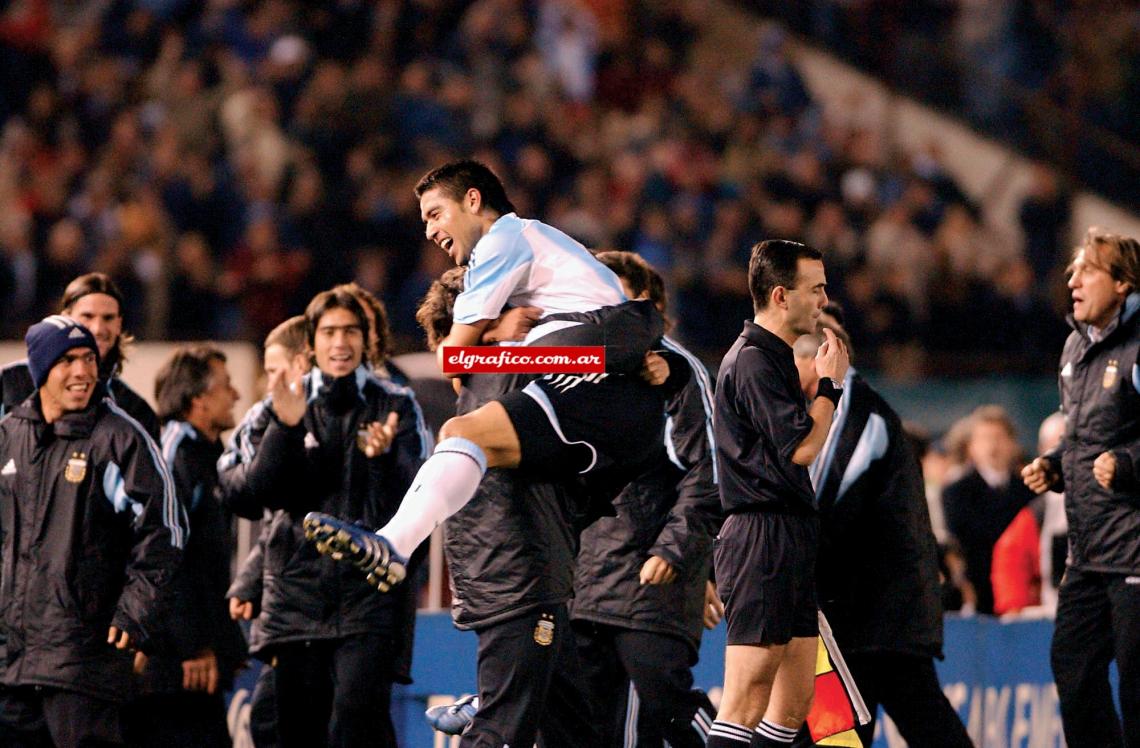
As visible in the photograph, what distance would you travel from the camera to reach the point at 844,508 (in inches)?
289

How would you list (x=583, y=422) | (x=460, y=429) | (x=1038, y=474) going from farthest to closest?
(x=1038, y=474) < (x=583, y=422) < (x=460, y=429)

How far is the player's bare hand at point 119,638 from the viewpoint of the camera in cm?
683

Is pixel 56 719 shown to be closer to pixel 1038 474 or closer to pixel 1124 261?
pixel 1038 474

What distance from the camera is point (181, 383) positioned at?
8.21m

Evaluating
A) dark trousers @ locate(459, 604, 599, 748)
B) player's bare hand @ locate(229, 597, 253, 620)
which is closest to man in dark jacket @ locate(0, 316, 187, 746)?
player's bare hand @ locate(229, 597, 253, 620)

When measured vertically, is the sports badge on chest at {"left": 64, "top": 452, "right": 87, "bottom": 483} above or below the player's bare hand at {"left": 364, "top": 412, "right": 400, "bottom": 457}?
below

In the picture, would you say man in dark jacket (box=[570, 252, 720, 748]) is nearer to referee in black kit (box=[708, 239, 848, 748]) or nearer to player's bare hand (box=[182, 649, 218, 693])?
referee in black kit (box=[708, 239, 848, 748])

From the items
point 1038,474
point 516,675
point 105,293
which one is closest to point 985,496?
point 1038,474

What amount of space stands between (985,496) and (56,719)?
6147mm

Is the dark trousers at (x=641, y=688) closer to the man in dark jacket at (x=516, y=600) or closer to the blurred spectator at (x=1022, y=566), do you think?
the man in dark jacket at (x=516, y=600)

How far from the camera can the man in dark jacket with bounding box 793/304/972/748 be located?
7320 mm

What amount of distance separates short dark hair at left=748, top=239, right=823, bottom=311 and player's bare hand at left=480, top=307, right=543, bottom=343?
2.64 ft

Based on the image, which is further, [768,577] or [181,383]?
[181,383]

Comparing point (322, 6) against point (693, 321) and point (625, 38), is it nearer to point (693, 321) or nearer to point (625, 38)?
point (625, 38)
